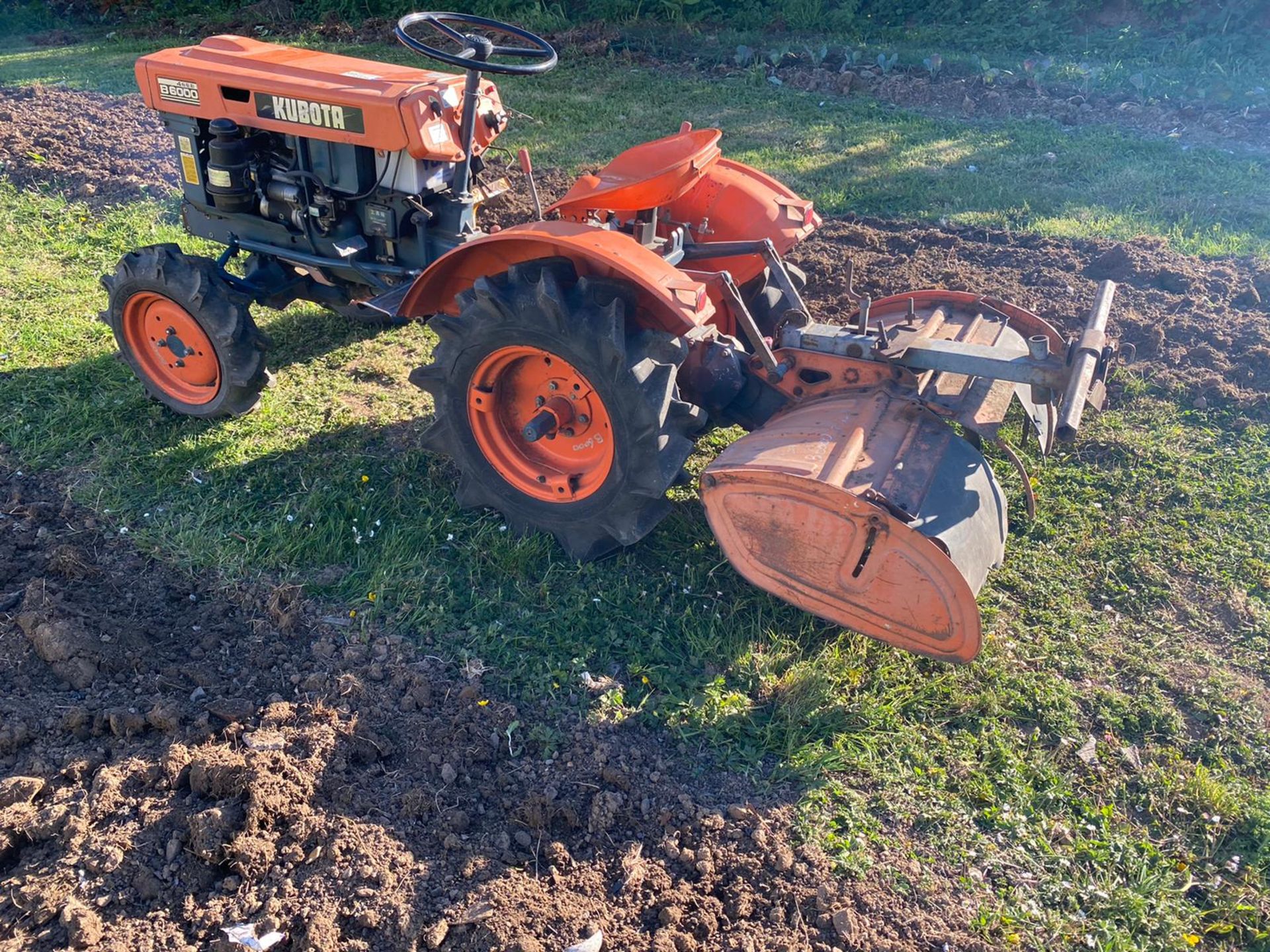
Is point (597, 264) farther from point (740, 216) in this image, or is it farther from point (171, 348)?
point (171, 348)

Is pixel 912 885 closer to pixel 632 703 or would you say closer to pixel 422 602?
pixel 632 703

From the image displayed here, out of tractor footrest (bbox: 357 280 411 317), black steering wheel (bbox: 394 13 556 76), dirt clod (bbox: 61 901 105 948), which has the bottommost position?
dirt clod (bbox: 61 901 105 948)

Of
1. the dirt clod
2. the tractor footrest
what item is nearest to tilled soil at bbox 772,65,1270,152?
the tractor footrest

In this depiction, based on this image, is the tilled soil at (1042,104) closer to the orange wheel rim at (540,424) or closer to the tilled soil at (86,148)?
the tilled soil at (86,148)

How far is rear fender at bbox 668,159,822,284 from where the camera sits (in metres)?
4.43

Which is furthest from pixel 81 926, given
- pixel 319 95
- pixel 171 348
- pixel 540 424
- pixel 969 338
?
pixel 969 338

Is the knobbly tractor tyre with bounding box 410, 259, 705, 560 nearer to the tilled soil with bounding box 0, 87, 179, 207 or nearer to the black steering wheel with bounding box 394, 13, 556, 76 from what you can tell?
the black steering wheel with bounding box 394, 13, 556, 76

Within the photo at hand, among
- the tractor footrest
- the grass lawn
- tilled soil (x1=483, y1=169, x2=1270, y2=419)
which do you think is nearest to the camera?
the grass lawn

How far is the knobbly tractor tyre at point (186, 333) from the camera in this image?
4.36 m

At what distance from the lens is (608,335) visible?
3.35m

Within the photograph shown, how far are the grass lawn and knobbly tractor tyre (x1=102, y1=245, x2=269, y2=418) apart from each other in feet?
0.58

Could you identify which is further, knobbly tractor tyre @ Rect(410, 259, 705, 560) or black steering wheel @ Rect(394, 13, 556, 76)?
black steering wheel @ Rect(394, 13, 556, 76)

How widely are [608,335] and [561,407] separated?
0.49 meters

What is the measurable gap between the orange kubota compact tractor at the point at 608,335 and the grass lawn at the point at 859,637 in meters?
0.31
